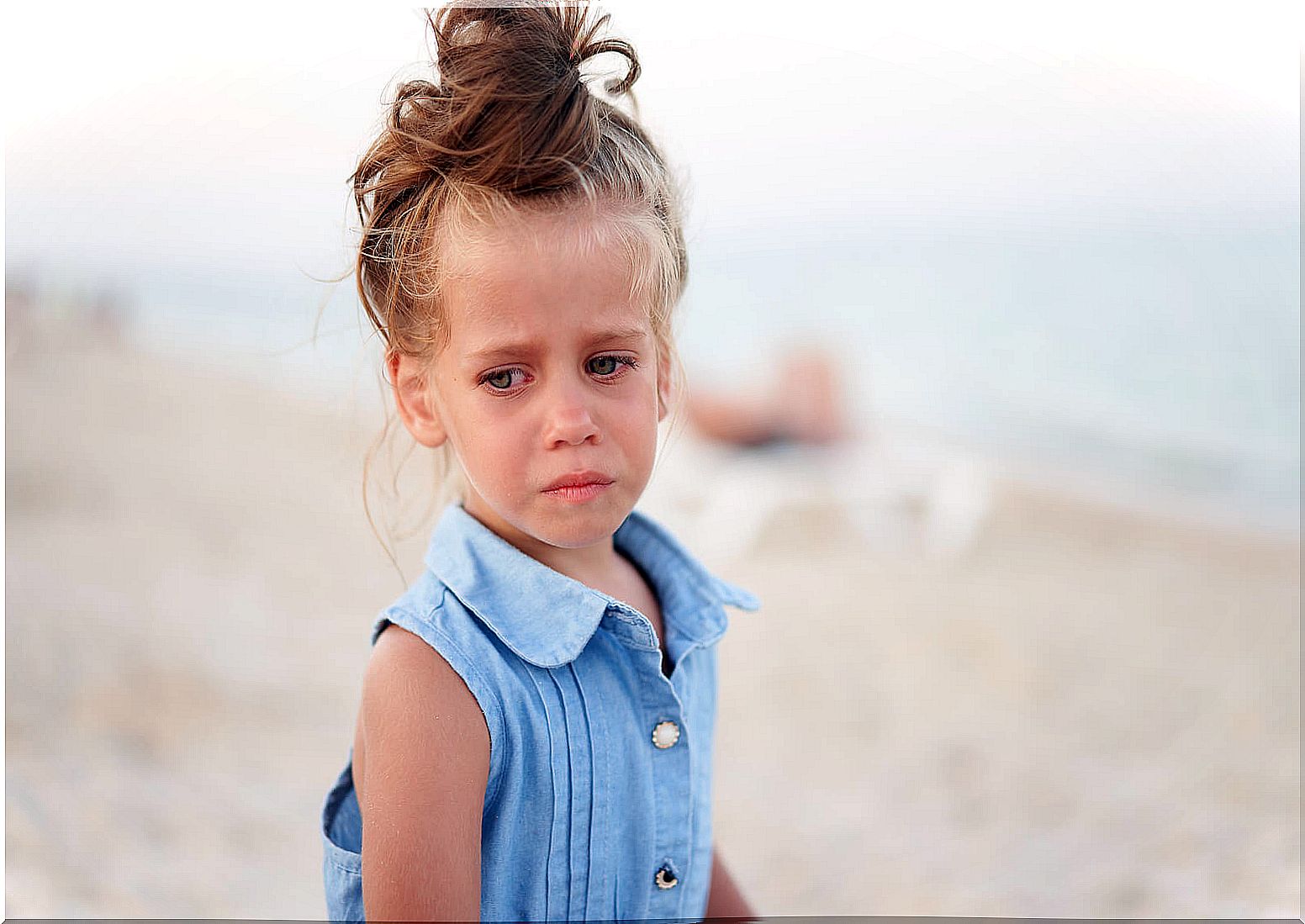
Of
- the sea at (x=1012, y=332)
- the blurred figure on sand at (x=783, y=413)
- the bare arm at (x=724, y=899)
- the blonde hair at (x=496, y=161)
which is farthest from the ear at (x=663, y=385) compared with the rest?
the sea at (x=1012, y=332)

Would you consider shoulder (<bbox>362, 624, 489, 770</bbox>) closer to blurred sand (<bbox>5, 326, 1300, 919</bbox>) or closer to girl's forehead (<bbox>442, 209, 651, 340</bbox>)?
girl's forehead (<bbox>442, 209, 651, 340</bbox>)

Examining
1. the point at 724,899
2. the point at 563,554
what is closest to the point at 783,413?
the point at 724,899

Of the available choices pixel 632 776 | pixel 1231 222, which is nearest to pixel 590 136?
pixel 632 776

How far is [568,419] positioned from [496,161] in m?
0.18

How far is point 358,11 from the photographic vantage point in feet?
5.87

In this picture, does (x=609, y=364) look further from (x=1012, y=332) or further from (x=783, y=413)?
(x=1012, y=332)

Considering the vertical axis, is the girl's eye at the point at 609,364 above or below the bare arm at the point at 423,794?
above

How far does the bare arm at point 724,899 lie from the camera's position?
104cm

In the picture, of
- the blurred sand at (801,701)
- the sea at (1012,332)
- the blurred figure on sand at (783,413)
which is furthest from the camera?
the sea at (1012,332)

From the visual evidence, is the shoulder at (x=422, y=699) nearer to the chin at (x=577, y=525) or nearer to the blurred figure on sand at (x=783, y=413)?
the chin at (x=577, y=525)

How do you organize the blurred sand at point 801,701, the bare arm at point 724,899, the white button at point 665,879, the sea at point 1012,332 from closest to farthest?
the white button at point 665,879
the bare arm at point 724,899
the blurred sand at point 801,701
the sea at point 1012,332

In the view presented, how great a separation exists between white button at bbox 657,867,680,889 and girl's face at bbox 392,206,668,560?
0.25m

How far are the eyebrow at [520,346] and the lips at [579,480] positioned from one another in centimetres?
9

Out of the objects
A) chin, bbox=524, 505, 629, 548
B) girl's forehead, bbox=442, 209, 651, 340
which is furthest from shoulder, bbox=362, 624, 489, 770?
girl's forehead, bbox=442, 209, 651, 340
